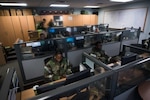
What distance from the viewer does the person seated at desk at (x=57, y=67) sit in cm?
208

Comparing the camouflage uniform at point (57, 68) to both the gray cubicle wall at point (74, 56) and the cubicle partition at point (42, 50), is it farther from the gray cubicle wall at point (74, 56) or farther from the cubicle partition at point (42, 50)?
the gray cubicle wall at point (74, 56)

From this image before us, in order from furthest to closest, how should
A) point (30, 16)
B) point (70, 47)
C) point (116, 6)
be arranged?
point (116, 6)
point (30, 16)
point (70, 47)

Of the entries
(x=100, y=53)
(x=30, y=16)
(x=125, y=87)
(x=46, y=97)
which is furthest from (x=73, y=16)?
(x=46, y=97)

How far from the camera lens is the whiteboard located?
5.09m

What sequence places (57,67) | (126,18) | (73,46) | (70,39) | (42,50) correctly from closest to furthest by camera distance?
(57,67) < (42,50) < (70,39) < (73,46) < (126,18)

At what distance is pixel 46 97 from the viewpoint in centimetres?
73

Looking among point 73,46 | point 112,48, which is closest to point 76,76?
point 73,46

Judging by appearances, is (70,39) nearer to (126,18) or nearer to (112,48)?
(112,48)

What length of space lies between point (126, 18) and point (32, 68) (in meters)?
5.50

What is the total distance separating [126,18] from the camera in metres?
5.79

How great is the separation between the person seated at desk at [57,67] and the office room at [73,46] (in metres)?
0.19

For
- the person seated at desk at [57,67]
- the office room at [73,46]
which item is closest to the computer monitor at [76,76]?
the office room at [73,46]

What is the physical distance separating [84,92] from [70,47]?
7.15 feet

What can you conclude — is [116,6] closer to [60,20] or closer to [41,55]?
[60,20]
